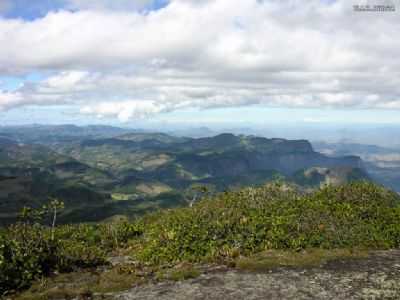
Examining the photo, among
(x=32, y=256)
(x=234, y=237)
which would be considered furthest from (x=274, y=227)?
(x=32, y=256)

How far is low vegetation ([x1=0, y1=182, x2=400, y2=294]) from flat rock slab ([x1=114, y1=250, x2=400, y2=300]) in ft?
4.34

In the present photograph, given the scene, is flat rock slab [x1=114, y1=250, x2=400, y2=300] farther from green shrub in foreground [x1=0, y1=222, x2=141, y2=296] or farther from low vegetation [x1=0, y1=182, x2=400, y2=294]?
green shrub in foreground [x1=0, y1=222, x2=141, y2=296]

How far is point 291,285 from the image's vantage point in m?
17.8

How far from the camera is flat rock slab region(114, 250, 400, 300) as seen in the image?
55.0 ft

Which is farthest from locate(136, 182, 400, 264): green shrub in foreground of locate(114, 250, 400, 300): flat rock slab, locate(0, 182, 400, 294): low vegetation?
locate(114, 250, 400, 300): flat rock slab

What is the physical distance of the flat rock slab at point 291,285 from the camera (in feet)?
55.0

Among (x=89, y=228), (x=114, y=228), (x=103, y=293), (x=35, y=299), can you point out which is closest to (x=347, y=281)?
(x=103, y=293)

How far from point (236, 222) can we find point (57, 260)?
11.6 meters

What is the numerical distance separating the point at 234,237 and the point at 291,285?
321 inches

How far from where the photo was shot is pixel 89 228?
3819cm

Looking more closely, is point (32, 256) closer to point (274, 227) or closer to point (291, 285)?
point (291, 285)

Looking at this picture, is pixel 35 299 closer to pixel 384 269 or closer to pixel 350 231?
pixel 384 269

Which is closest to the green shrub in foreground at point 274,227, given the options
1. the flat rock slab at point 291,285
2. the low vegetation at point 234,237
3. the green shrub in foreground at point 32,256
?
the low vegetation at point 234,237

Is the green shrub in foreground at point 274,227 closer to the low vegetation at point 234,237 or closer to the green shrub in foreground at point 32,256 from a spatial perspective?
the low vegetation at point 234,237
